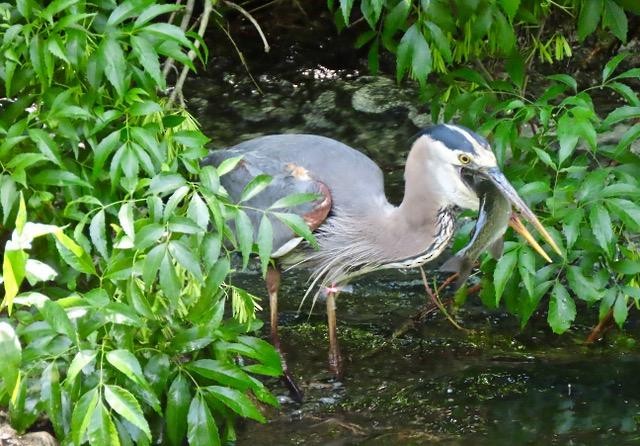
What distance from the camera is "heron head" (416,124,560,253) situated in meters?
3.70

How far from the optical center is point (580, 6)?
4.32 m

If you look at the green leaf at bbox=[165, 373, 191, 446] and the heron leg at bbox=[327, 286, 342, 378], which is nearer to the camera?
the green leaf at bbox=[165, 373, 191, 446]

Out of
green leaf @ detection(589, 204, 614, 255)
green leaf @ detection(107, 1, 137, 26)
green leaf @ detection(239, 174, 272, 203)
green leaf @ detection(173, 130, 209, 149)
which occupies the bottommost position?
green leaf @ detection(589, 204, 614, 255)

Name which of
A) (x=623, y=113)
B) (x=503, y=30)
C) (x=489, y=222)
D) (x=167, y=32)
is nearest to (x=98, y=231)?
(x=167, y=32)

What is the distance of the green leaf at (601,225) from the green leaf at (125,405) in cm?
173

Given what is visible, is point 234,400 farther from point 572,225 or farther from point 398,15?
point 398,15

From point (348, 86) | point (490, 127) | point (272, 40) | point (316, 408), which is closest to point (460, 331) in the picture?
point (316, 408)

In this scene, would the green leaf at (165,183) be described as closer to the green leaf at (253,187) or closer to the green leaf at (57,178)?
the green leaf at (253,187)

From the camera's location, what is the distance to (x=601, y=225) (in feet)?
11.8

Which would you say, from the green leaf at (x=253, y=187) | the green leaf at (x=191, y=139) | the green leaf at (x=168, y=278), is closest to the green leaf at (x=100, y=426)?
the green leaf at (x=168, y=278)

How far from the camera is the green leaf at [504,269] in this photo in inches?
145

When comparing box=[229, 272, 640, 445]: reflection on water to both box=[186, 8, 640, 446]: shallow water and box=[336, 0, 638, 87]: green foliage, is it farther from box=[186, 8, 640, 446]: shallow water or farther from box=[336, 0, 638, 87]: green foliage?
box=[336, 0, 638, 87]: green foliage

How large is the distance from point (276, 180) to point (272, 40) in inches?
152

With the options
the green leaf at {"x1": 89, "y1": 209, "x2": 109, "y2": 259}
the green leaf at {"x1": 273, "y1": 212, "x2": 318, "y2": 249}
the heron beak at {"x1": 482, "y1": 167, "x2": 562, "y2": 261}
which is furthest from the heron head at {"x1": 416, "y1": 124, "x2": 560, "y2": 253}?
the green leaf at {"x1": 89, "y1": 209, "x2": 109, "y2": 259}
